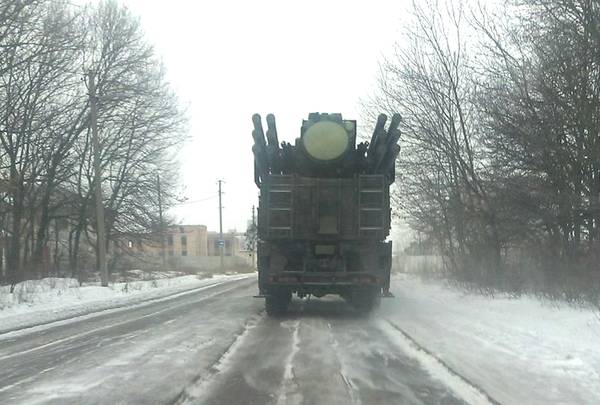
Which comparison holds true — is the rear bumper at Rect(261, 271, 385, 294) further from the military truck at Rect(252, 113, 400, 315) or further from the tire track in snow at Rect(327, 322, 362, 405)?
the tire track in snow at Rect(327, 322, 362, 405)

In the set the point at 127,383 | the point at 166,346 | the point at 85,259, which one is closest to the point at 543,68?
the point at 166,346

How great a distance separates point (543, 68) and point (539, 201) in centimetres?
351

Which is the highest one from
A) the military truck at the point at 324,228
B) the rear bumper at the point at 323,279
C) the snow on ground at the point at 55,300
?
the military truck at the point at 324,228

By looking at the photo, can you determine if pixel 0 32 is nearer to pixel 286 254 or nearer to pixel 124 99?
pixel 286 254

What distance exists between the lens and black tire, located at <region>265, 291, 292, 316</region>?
45.4ft

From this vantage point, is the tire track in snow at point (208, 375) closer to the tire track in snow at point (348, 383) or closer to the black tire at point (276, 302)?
the tire track in snow at point (348, 383)

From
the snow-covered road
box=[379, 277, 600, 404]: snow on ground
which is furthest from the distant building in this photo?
the snow-covered road

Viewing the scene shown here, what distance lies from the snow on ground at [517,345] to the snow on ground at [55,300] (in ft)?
27.0

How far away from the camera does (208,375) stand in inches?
283

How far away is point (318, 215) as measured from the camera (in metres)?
13.3

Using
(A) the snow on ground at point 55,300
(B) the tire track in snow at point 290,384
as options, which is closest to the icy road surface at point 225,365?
(B) the tire track in snow at point 290,384

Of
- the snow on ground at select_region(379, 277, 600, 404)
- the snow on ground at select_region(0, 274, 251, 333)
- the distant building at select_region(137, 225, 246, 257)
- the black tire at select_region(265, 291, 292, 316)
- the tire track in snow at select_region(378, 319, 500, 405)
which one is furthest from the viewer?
the distant building at select_region(137, 225, 246, 257)

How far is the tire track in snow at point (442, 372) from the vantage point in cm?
600

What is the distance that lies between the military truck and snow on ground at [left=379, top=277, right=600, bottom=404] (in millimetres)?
1442
